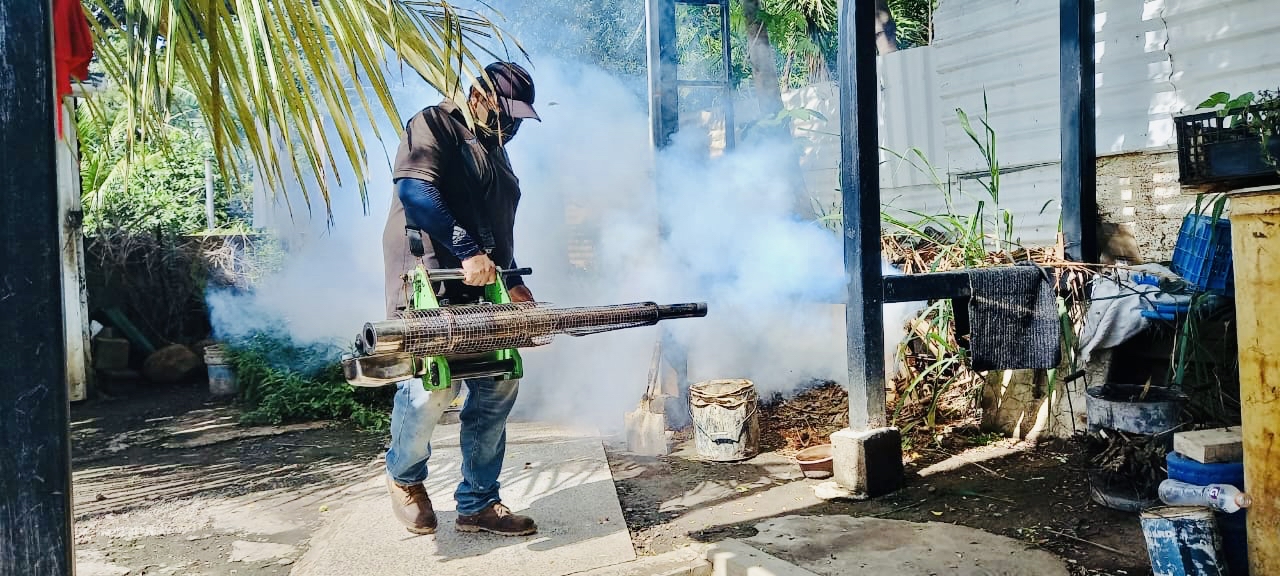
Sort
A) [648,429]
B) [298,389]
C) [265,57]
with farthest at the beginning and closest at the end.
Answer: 1. [298,389]
2. [648,429]
3. [265,57]

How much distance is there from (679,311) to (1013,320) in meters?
2.42

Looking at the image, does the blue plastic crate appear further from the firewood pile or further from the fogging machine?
the fogging machine

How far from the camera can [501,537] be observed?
166 inches

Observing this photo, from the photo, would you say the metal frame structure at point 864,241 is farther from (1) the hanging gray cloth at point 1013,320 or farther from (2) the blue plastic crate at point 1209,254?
(2) the blue plastic crate at point 1209,254

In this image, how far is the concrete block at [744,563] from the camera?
3.56 meters

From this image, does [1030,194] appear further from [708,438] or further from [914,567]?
[914,567]

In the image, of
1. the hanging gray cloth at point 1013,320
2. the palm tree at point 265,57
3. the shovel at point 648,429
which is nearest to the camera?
the palm tree at point 265,57

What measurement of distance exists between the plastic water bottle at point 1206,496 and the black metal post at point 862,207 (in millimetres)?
1630

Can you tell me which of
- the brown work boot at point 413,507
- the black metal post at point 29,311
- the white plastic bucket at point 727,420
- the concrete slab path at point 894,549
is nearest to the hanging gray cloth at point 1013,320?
the concrete slab path at point 894,549

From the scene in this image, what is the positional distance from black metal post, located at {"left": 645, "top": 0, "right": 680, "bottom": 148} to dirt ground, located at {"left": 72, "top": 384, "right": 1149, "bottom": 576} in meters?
2.66

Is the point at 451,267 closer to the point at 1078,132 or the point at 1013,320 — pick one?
the point at 1013,320

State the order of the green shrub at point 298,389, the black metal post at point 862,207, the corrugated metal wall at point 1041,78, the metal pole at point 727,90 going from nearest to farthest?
1. the black metal post at point 862,207
2. the corrugated metal wall at point 1041,78
3. the metal pole at point 727,90
4. the green shrub at point 298,389

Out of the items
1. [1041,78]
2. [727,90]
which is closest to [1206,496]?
[1041,78]

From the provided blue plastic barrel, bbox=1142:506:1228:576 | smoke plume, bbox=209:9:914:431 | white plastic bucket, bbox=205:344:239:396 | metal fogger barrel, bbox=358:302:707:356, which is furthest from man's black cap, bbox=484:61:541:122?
white plastic bucket, bbox=205:344:239:396
